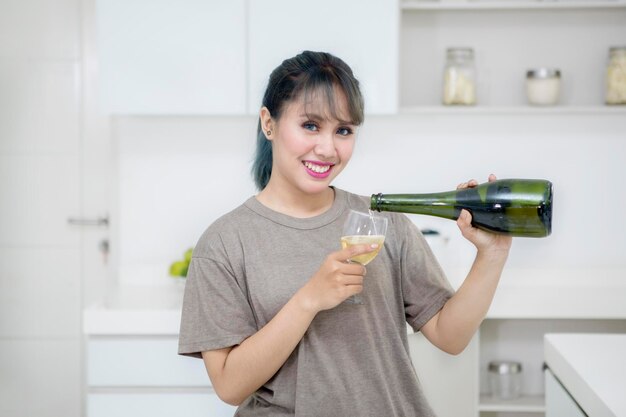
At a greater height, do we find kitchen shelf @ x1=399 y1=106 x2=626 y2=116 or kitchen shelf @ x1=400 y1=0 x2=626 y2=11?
kitchen shelf @ x1=400 y1=0 x2=626 y2=11

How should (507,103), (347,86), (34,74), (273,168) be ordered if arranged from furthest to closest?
(34,74) < (507,103) < (273,168) < (347,86)

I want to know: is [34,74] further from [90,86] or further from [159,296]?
[159,296]

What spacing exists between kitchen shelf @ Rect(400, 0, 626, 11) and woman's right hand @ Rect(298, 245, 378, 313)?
1.71 meters

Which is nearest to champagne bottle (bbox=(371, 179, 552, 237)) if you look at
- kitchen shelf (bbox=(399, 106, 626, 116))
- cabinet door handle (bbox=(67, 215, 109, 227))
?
kitchen shelf (bbox=(399, 106, 626, 116))

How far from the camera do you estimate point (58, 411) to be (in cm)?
336

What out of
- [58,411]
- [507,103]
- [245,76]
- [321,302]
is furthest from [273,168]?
[58,411]

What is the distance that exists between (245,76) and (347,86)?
51.3 inches

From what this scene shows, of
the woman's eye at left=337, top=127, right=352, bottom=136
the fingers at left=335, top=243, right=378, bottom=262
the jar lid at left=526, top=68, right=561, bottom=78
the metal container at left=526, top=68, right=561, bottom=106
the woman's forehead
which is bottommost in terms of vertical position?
the fingers at left=335, top=243, right=378, bottom=262

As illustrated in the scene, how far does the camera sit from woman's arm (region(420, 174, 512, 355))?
1393mm

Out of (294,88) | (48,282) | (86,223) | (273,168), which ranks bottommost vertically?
(48,282)

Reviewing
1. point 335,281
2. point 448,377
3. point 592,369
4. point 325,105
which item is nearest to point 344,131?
point 325,105

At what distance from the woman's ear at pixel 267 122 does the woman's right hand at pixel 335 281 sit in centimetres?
33

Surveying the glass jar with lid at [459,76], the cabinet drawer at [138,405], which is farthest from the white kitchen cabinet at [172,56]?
the cabinet drawer at [138,405]

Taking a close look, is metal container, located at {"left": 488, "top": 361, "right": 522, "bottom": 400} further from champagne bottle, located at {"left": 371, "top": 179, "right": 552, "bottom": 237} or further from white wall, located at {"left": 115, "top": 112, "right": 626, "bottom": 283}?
champagne bottle, located at {"left": 371, "top": 179, "right": 552, "bottom": 237}
